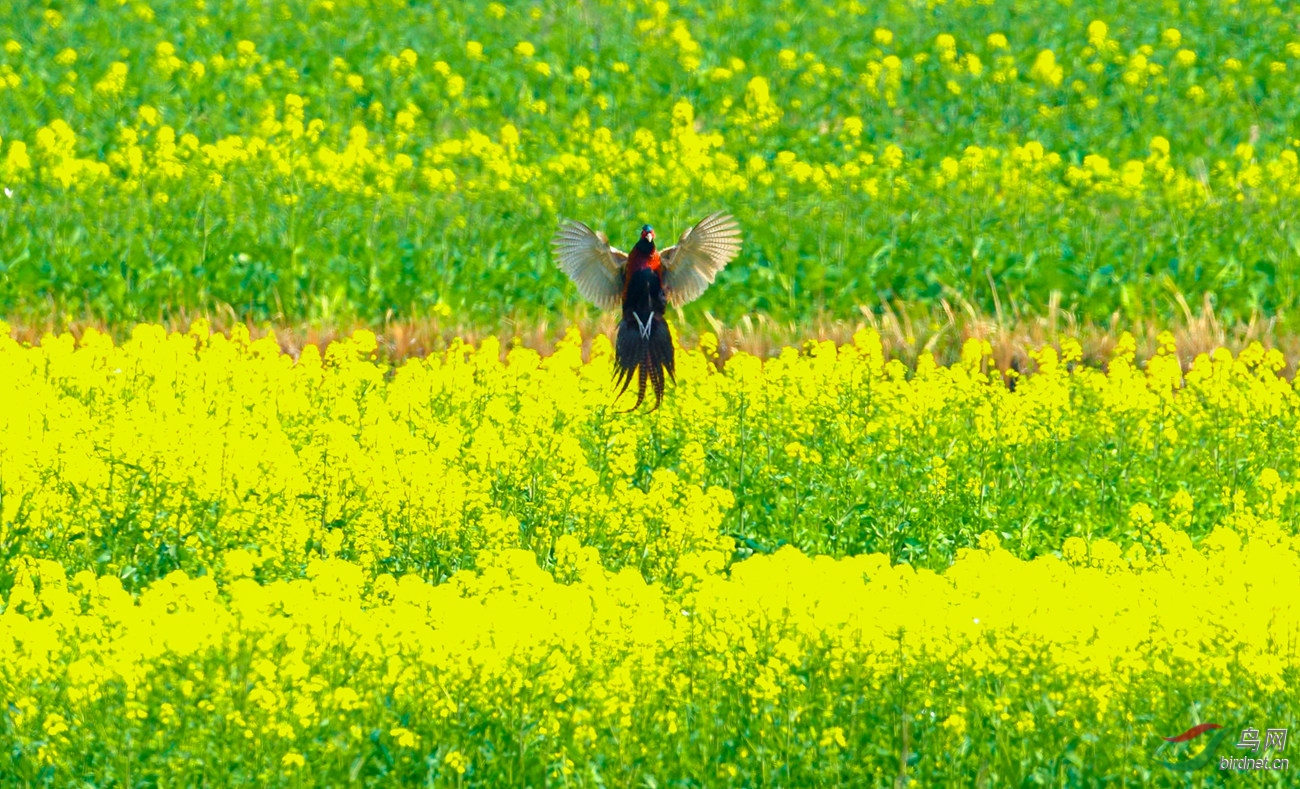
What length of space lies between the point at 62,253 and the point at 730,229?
6.28 metres

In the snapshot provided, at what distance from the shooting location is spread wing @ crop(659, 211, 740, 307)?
738 centimetres

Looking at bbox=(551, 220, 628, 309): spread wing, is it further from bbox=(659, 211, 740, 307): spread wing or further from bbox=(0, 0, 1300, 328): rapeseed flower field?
bbox=(0, 0, 1300, 328): rapeseed flower field

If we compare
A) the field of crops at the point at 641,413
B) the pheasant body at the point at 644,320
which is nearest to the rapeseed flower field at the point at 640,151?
the field of crops at the point at 641,413

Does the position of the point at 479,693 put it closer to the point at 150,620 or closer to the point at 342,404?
the point at 150,620

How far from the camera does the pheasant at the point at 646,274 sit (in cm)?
733

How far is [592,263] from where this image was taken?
24.9ft

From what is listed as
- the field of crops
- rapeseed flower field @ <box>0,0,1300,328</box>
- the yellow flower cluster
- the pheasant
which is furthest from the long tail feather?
rapeseed flower field @ <box>0,0,1300,328</box>

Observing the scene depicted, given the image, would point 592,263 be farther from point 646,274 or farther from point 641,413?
point 641,413

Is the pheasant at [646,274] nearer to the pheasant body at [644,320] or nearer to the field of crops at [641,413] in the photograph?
the pheasant body at [644,320]

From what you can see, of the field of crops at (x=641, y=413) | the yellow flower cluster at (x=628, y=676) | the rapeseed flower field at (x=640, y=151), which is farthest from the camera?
the rapeseed flower field at (x=640, y=151)

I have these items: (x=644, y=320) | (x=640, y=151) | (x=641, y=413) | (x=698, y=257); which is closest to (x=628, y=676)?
(x=644, y=320)

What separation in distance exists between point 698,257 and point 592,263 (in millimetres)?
415

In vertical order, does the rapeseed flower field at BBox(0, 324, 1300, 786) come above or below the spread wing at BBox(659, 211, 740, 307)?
below

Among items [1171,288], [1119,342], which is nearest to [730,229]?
[1119,342]
